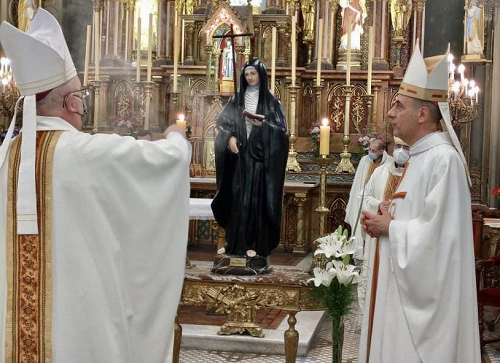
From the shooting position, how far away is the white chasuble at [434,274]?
3557 mm

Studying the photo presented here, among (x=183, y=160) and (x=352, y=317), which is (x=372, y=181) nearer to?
(x=352, y=317)

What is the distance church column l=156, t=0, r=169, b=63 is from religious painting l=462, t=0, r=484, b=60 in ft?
15.8

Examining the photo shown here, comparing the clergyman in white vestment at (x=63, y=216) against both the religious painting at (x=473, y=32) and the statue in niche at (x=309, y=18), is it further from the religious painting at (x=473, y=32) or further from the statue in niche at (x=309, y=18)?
the religious painting at (x=473, y=32)

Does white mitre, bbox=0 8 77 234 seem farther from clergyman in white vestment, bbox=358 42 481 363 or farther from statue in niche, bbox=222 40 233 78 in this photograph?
statue in niche, bbox=222 40 233 78

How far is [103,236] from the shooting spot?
3219 millimetres

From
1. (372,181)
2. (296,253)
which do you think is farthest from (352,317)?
(296,253)

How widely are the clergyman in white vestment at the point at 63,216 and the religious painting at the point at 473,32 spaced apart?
988 centimetres

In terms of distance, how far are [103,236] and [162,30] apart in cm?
1054

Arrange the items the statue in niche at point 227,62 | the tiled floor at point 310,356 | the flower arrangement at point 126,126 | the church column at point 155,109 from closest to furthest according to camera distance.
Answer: the tiled floor at point 310,356, the flower arrangement at point 126,126, the statue in niche at point 227,62, the church column at point 155,109

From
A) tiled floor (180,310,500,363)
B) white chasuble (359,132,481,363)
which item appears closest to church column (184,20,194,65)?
tiled floor (180,310,500,363)

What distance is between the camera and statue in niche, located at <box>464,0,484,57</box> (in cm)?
1215

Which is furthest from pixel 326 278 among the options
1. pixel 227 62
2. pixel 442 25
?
pixel 442 25

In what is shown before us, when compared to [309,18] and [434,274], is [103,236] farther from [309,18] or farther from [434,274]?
[309,18]

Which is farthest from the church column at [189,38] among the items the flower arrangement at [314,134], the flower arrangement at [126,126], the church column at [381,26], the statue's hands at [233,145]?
the statue's hands at [233,145]
